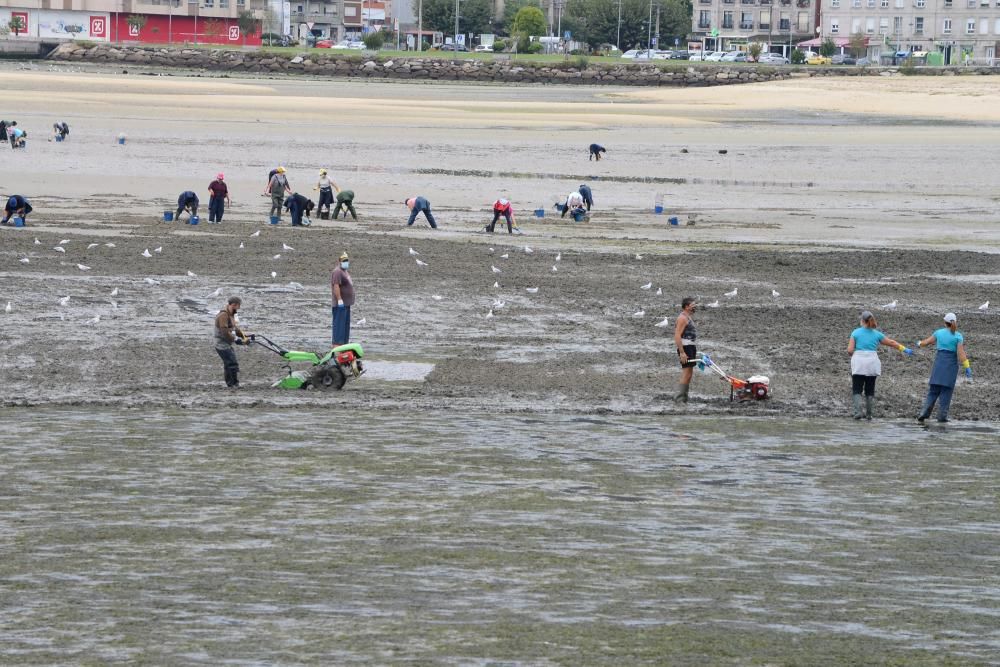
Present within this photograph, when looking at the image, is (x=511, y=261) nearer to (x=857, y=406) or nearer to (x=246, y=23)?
(x=857, y=406)

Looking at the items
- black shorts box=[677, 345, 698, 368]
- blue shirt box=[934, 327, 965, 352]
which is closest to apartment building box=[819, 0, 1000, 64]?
black shorts box=[677, 345, 698, 368]

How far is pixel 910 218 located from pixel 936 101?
50608mm

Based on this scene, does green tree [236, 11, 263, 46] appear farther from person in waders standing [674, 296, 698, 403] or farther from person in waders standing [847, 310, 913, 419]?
person in waders standing [847, 310, 913, 419]

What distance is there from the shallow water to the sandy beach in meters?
1.92

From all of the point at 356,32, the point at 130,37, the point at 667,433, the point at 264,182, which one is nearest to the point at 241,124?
the point at 264,182

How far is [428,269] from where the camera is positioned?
29.2 metres

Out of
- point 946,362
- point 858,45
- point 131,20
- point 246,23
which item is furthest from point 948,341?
point 246,23

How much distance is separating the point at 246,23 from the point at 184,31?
21.1ft

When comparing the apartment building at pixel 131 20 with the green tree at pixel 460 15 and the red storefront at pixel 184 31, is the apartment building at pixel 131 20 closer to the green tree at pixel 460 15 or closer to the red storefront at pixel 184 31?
the red storefront at pixel 184 31

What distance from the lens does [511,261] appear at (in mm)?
30719

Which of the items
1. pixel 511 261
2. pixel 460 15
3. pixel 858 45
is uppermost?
pixel 460 15

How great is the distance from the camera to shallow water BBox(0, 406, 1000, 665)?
11.5 meters

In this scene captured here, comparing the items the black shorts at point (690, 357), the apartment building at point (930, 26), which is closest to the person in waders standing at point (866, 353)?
the black shorts at point (690, 357)

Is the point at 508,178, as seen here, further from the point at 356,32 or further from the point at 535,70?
the point at 356,32
